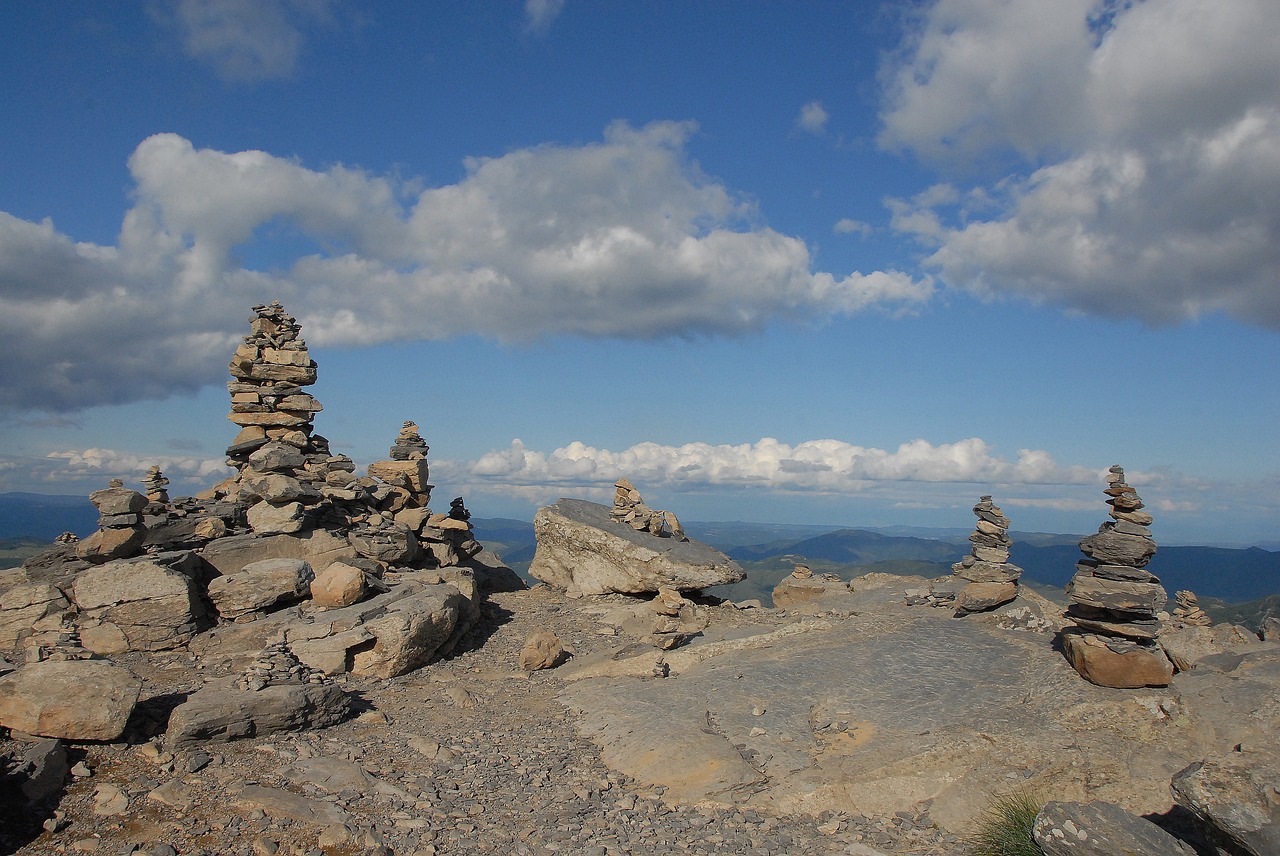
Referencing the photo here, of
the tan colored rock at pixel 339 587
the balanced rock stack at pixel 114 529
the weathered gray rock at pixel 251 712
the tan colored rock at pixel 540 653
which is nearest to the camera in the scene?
the weathered gray rock at pixel 251 712

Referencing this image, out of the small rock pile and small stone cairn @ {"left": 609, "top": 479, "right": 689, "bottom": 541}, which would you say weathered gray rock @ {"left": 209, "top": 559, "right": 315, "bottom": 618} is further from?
the small rock pile

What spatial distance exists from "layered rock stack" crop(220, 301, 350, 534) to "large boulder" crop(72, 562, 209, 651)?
6.11 m

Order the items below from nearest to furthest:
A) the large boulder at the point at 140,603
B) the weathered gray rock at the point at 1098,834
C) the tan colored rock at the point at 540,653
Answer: the weathered gray rock at the point at 1098,834, the large boulder at the point at 140,603, the tan colored rock at the point at 540,653

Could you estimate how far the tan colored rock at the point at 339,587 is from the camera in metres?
18.6

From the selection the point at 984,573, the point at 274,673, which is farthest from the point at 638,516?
the point at 274,673

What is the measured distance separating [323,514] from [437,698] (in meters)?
10.5

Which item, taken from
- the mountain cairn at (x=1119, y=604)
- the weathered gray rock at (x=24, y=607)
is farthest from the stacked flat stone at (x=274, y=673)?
the mountain cairn at (x=1119, y=604)

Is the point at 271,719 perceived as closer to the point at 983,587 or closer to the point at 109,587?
the point at 109,587

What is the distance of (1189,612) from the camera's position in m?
31.0

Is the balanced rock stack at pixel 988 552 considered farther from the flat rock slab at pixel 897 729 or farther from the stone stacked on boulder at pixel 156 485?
the stone stacked on boulder at pixel 156 485

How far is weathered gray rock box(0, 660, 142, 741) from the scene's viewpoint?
1059cm

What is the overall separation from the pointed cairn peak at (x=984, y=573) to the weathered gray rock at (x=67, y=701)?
61.7 feet

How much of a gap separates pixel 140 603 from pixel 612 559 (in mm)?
13261

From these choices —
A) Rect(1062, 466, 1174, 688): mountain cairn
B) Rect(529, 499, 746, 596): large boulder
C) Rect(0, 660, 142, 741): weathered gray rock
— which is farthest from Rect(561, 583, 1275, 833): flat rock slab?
Rect(0, 660, 142, 741): weathered gray rock
